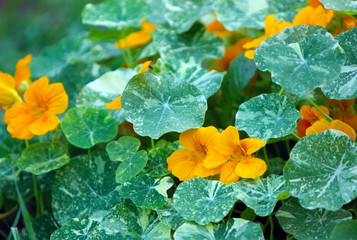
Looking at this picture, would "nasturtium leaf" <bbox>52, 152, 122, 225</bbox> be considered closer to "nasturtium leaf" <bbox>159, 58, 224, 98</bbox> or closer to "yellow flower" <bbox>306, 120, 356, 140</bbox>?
"nasturtium leaf" <bbox>159, 58, 224, 98</bbox>

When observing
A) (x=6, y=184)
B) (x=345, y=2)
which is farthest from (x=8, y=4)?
(x=345, y=2)

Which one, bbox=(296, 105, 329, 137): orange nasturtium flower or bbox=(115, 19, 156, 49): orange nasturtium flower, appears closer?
bbox=(296, 105, 329, 137): orange nasturtium flower

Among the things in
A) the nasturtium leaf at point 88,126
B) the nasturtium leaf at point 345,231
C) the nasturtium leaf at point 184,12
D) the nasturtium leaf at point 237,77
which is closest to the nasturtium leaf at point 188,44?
the nasturtium leaf at point 184,12

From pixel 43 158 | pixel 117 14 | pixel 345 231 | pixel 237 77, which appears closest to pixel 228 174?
pixel 345 231

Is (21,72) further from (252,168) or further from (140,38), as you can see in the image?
(252,168)

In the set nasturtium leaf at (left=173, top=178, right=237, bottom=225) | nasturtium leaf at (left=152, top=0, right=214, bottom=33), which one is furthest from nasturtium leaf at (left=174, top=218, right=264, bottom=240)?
nasturtium leaf at (left=152, top=0, right=214, bottom=33)

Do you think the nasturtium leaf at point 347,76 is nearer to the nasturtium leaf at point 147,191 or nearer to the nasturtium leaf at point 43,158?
the nasturtium leaf at point 147,191

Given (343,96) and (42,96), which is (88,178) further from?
(343,96)
